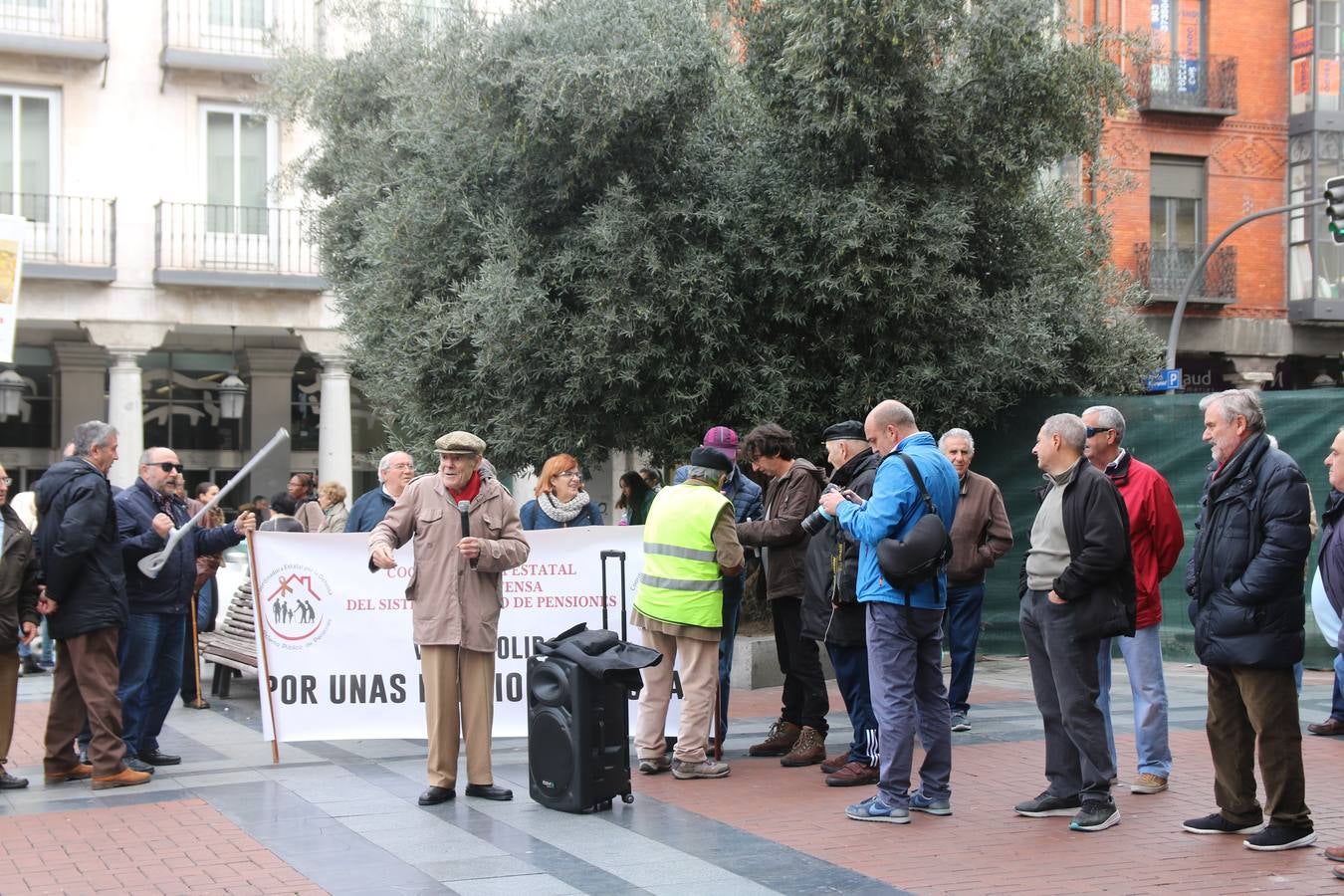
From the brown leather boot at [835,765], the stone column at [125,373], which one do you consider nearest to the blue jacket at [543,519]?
the brown leather boot at [835,765]

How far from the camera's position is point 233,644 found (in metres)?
11.5

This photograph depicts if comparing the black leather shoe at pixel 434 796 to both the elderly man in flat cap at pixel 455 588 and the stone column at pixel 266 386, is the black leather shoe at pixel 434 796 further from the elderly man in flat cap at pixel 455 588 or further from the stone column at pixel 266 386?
the stone column at pixel 266 386

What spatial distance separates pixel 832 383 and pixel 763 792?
523cm

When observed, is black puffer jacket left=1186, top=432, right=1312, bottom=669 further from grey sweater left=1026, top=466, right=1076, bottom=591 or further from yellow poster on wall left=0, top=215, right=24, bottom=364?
yellow poster on wall left=0, top=215, right=24, bottom=364

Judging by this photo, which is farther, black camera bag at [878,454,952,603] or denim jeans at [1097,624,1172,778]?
denim jeans at [1097,624,1172,778]

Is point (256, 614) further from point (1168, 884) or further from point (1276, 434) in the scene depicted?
point (1276, 434)

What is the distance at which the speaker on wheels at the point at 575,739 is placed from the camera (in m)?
7.33

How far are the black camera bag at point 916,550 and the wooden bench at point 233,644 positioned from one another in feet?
18.7

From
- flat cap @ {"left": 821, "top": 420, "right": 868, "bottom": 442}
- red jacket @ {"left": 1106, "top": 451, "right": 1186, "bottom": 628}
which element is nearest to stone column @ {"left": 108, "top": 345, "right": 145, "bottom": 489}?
flat cap @ {"left": 821, "top": 420, "right": 868, "bottom": 442}

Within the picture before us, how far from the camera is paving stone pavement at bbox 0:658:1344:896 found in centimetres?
602

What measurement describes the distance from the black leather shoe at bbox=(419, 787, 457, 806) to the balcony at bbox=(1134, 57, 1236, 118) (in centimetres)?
2330

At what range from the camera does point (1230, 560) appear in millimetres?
6441

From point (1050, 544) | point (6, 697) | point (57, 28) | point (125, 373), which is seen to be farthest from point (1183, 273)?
point (6, 697)

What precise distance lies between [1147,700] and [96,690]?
18.5 feet
